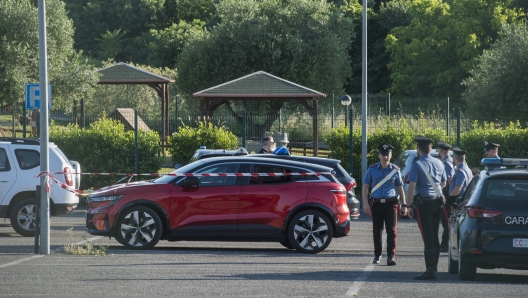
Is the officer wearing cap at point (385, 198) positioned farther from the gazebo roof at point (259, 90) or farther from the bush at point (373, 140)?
the gazebo roof at point (259, 90)

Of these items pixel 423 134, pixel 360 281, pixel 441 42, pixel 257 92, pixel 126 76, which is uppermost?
pixel 441 42

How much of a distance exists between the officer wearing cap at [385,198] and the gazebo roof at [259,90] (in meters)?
17.7

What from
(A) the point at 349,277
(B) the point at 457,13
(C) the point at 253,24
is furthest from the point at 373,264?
(B) the point at 457,13

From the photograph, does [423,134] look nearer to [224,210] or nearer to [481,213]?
[224,210]

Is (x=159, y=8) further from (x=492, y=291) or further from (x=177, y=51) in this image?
(x=492, y=291)

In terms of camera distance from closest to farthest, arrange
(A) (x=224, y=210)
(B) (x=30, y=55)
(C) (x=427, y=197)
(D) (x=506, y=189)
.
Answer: (D) (x=506, y=189) < (C) (x=427, y=197) < (A) (x=224, y=210) < (B) (x=30, y=55)

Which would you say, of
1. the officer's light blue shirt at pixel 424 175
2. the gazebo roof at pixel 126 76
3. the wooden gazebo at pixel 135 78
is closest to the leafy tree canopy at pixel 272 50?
the wooden gazebo at pixel 135 78

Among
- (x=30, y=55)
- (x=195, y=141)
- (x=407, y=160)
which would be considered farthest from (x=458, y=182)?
(x=30, y=55)

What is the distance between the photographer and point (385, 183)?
42.1 feet

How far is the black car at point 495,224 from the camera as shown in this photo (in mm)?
10852

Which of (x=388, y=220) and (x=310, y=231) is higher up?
(x=388, y=220)

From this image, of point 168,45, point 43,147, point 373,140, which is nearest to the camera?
point 43,147

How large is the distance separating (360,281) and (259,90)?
21547 millimetres

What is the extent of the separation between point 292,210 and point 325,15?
3918 centimetres
